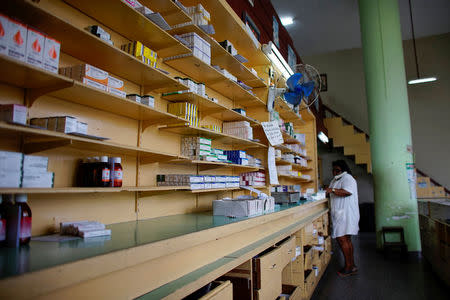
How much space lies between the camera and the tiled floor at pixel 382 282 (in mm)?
3453

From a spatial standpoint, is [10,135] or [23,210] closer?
[23,210]

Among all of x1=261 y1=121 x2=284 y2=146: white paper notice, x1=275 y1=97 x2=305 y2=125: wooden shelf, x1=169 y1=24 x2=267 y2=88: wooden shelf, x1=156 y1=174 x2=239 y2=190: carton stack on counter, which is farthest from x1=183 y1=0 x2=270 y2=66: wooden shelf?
x1=156 y1=174 x2=239 y2=190: carton stack on counter

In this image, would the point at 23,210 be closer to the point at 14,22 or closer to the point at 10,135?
the point at 10,135

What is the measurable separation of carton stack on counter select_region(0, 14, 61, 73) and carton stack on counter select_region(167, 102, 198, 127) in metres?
1.13

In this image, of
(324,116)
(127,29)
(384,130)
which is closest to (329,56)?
(324,116)

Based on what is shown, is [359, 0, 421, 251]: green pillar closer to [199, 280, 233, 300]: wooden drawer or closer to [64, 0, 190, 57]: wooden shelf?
[64, 0, 190, 57]: wooden shelf

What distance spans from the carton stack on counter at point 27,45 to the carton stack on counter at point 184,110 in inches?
44.6

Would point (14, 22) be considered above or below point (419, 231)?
above

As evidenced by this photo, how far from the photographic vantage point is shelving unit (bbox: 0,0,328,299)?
1130 millimetres

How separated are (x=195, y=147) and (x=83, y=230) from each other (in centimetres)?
136

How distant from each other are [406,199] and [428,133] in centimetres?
550

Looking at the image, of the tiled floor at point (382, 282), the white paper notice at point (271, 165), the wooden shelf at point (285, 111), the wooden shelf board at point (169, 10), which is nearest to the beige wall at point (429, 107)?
the tiled floor at point (382, 282)

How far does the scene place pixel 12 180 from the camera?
4.03 feet

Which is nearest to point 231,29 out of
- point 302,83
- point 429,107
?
point 302,83
